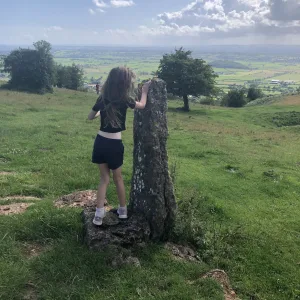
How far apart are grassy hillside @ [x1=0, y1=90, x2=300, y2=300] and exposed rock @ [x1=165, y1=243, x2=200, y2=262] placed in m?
0.29

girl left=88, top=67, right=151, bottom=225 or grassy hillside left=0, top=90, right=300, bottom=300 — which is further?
girl left=88, top=67, right=151, bottom=225

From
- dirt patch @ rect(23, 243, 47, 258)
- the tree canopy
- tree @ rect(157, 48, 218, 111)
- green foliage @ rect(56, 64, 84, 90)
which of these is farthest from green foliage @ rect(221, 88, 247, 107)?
dirt patch @ rect(23, 243, 47, 258)

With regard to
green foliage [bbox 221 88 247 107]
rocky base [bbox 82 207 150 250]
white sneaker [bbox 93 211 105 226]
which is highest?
white sneaker [bbox 93 211 105 226]

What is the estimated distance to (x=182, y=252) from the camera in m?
8.20

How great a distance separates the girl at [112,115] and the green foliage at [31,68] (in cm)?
5126

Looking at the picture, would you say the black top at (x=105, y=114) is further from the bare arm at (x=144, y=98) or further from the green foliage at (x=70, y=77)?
the green foliage at (x=70, y=77)

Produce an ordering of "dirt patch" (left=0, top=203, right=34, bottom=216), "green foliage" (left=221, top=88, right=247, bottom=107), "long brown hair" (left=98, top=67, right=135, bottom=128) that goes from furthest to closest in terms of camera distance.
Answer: "green foliage" (left=221, top=88, right=247, bottom=107)
"dirt patch" (left=0, top=203, right=34, bottom=216)
"long brown hair" (left=98, top=67, right=135, bottom=128)

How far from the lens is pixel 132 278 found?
6660 mm

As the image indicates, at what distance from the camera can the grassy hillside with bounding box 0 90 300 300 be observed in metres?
6.47

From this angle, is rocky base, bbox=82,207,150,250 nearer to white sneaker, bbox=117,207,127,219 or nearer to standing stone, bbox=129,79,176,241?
white sneaker, bbox=117,207,127,219

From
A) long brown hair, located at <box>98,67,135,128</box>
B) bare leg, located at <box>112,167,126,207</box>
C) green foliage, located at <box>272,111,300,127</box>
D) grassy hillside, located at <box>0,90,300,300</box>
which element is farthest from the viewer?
green foliage, located at <box>272,111,300,127</box>

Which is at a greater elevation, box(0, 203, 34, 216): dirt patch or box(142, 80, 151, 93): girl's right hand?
box(142, 80, 151, 93): girl's right hand

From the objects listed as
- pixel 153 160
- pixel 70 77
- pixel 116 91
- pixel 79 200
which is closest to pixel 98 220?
pixel 153 160

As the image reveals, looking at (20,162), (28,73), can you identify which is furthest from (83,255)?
(28,73)
